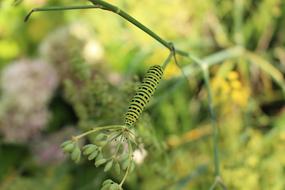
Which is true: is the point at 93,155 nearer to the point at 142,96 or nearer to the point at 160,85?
the point at 142,96

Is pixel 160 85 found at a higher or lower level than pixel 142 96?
higher

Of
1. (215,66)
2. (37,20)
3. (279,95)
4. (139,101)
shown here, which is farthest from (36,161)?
(139,101)

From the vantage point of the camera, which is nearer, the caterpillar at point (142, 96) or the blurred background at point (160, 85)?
the caterpillar at point (142, 96)

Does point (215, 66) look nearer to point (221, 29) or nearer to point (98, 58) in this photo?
point (221, 29)

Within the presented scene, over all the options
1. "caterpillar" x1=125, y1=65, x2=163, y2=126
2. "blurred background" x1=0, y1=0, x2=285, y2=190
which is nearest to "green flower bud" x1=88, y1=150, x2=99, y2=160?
"caterpillar" x1=125, y1=65, x2=163, y2=126

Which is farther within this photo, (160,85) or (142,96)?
(160,85)

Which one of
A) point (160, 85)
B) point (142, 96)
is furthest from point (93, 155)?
point (160, 85)

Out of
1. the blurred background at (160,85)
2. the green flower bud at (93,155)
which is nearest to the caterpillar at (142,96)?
the green flower bud at (93,155)

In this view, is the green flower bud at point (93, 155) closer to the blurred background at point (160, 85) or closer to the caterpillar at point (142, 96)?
the caterpillar at point (142, 96)
